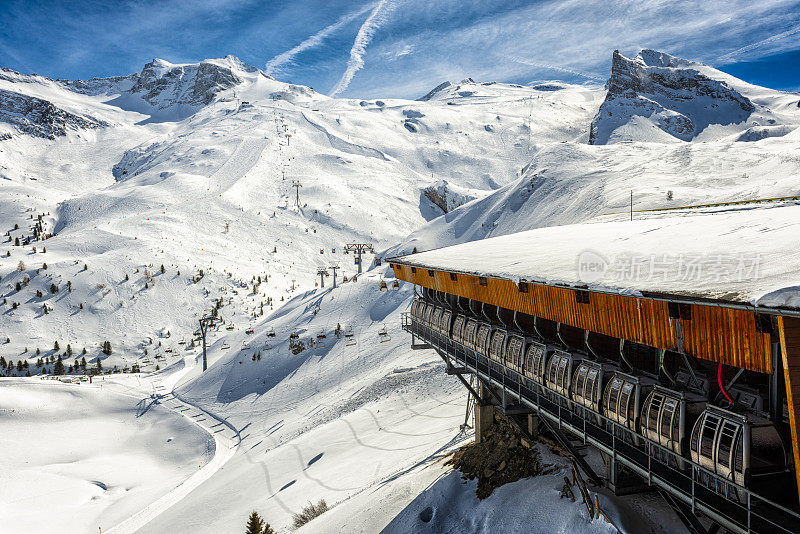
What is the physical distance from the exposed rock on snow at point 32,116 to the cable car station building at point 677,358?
24078 cm

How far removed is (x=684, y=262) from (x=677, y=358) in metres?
3.01

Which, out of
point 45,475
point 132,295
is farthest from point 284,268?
point 45,475

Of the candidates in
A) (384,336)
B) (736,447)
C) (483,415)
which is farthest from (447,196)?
(736,447)

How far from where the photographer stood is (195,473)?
3216 cm

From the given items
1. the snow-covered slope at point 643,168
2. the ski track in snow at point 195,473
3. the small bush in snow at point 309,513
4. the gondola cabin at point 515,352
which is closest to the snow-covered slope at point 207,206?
the ski track in snow at point 195,473

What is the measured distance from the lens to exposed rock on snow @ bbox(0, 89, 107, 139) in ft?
615

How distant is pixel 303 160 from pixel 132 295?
3184 inches

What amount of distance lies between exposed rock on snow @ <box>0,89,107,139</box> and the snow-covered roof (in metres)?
240

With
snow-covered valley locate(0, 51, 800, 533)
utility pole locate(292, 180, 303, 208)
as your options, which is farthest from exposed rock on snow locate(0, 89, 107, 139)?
utility pole locate(292, 180, 303, 208)

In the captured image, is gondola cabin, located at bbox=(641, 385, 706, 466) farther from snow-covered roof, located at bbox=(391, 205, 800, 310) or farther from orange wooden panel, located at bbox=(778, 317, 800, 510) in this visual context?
snow-covered roof, located at bbox=(391, 205, 800, 310)

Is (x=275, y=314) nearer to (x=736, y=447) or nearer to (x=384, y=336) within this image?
(x=384, y=336)

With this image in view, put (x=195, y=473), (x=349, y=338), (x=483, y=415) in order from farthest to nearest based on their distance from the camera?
1. (x=349, y=338)
2. (x=195, y=473)
3. (x=483, y=415)

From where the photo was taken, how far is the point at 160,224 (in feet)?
291

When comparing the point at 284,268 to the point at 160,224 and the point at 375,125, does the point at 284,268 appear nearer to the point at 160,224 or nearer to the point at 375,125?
the point at 160,224
